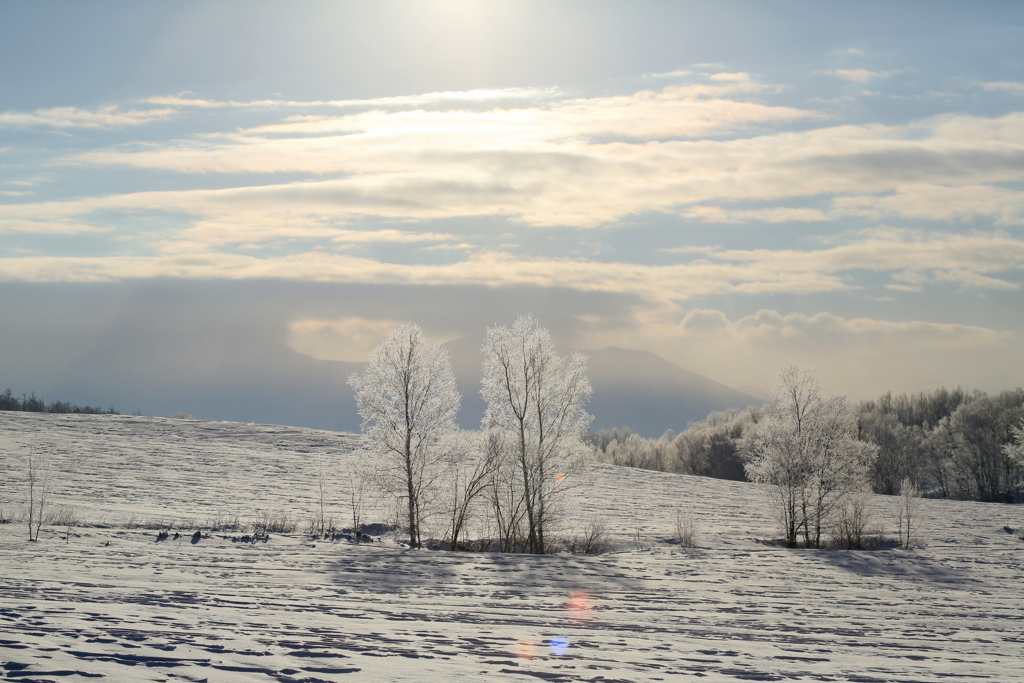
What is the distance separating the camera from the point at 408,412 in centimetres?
3023

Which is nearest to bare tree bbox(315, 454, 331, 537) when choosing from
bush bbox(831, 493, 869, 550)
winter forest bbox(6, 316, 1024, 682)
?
winter forest bbox(6, 316, 1024, 682)

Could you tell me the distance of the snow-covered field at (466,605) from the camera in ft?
29.0

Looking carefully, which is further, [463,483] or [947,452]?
[947,452]

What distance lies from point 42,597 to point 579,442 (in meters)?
22.8

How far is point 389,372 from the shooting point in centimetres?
3067

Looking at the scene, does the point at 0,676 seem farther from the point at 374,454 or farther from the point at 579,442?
the point at 579,442

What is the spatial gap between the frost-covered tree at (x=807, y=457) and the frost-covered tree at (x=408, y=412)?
18.0m

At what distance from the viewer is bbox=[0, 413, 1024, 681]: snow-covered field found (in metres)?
8.84

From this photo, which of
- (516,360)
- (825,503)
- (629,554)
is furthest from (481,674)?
(825,503)

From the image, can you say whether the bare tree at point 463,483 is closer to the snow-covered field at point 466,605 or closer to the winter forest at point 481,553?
the winter forest at point 481,553

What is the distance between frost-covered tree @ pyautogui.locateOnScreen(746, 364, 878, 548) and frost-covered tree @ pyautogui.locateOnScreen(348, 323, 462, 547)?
18029 mm

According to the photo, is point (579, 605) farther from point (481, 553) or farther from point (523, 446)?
point (523, 446)

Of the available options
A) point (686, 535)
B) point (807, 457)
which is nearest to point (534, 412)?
point (686, 535)

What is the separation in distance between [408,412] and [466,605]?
15201mm
